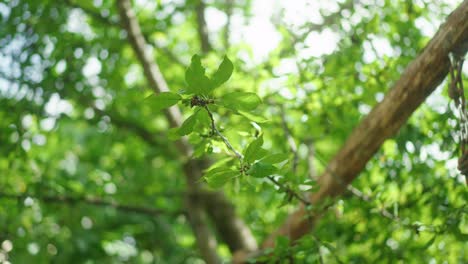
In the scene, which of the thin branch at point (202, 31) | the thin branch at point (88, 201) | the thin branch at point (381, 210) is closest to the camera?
the thin branch at point (381, 210)

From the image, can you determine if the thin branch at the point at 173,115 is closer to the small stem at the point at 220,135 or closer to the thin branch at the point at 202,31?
the thin branch at the point at 202,31

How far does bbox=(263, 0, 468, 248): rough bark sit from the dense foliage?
0.10 m

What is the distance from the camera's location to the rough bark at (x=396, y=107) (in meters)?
1.38

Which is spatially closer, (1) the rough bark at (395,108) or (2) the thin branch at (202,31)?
(1) the rough bark at (395,108)

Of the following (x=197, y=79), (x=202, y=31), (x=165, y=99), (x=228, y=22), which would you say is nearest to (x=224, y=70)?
(x=197, y=79)

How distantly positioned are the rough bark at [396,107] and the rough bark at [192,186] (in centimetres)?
82

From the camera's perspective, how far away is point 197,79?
1.00 meters

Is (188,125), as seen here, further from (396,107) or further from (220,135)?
(396,107)

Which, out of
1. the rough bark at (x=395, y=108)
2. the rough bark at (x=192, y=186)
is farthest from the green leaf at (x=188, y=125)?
the rough bark at (x=192, y=186)

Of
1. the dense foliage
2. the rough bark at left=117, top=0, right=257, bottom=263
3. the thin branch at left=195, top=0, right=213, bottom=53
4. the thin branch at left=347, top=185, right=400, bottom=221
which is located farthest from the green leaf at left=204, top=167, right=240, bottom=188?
the thin branch at left=195, top=0, right=213, bottom=53

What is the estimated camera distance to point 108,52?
3.19 m

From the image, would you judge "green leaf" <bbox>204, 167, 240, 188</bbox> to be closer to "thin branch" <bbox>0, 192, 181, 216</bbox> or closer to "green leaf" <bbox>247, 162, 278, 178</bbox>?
"green leaf" <bbox>247, 162, 278, 178</bbox>

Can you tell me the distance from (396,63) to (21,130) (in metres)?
1.67

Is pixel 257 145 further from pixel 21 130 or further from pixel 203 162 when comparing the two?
pixel 203 162
